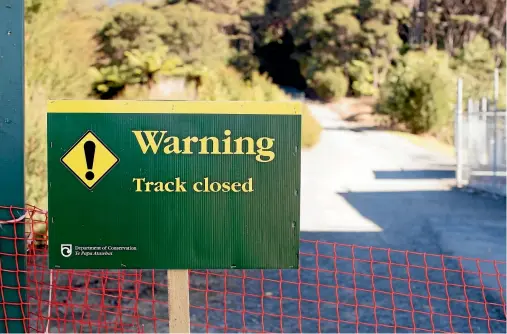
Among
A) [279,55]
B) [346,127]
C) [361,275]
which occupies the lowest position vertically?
[361,275]

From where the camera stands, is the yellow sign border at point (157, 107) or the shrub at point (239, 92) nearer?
the yellow sign border at point (157, 107)

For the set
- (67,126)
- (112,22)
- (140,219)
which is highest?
(112,22)

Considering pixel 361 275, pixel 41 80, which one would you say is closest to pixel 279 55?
pixel 41 80

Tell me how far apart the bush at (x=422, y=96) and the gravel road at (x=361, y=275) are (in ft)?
17.5

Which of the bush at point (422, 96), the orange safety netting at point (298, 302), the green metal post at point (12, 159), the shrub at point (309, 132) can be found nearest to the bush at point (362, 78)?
the bush at point (422, 96)

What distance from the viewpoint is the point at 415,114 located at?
26375mm

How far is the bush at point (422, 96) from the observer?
83.3 feet

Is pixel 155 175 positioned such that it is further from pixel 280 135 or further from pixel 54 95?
pixel 54 95

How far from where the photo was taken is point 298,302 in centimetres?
673

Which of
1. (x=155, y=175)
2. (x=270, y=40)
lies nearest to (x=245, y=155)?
(x=155, y=175)

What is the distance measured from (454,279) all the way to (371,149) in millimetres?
15899

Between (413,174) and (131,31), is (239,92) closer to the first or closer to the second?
(413,174)

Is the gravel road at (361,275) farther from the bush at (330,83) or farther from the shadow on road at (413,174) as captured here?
the bush at (330,83)

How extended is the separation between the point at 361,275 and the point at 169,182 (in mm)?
4656
